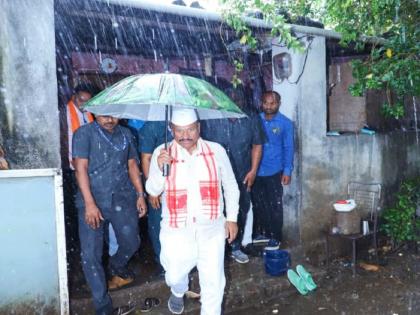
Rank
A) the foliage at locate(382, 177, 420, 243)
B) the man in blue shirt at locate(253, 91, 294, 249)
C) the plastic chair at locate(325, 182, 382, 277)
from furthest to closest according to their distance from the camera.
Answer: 1. the foliage at locate(382, 177, 420, 243)
2. the plastic chair at locate(325, 182, 382, 277)
3. the man in blue shirt at locate(253, 91, 294, 249)

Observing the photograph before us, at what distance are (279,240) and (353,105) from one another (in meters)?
2.74

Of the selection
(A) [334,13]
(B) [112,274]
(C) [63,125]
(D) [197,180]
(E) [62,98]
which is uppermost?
(A) [334,13]

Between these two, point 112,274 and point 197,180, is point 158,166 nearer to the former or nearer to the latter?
point 197,180

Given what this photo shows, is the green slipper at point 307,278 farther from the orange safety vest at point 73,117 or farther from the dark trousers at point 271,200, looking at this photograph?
the orange safety vest at point 73,117

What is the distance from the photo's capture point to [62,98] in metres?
6.77

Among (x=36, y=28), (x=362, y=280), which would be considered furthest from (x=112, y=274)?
(x=362, y=280)

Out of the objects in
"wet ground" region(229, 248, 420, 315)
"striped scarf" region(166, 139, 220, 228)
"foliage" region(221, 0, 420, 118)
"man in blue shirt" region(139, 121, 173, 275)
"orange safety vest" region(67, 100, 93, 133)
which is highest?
"foliage" region(221, 0, 420, 118)

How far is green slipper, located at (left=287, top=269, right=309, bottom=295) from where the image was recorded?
16.5 feet

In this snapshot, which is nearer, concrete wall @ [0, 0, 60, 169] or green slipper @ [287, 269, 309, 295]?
concrete wall @ [0, 0, 60, 169]

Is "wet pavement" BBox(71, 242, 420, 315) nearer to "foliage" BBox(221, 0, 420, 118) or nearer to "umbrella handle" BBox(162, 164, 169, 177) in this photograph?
"umbrella handle" BBox(162, 164, 169, 177)

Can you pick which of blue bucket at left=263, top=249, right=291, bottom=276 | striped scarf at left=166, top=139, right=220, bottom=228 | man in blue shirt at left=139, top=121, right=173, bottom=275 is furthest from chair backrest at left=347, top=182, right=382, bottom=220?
striped scarf at left=166, top=139, right=220, bottom=228

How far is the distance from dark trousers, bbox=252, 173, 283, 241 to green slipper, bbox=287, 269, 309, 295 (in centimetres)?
63

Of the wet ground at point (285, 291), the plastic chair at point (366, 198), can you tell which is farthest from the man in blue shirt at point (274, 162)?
the plastic chair at point (366, 198)

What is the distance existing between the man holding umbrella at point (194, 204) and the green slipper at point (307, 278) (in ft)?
6.48
